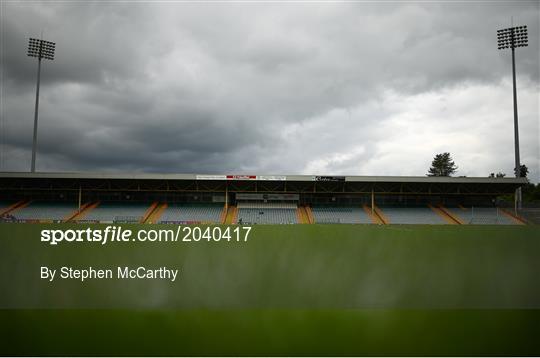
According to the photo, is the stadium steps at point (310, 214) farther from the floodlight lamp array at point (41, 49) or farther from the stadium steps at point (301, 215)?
the floodlight lamp array at point (41, 49)

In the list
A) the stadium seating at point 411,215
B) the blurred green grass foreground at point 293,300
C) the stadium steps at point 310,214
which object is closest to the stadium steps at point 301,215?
the stadium steps at point 310,214

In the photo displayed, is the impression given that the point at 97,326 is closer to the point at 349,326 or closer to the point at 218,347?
the point at 218,347

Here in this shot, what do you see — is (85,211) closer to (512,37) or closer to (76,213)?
(76,213)

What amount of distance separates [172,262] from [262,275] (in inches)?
54.5

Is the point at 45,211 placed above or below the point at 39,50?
below

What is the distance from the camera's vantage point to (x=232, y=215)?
33.8 metres

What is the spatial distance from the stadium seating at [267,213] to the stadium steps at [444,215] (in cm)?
1493

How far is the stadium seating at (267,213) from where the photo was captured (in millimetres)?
32969

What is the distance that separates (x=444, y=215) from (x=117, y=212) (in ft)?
109

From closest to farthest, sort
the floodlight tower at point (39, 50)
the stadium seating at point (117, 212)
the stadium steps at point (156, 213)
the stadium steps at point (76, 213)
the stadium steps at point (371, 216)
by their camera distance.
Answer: the stadium steps at point (76, 213) < the stadium seating at point (117, 212) < the stadium steps at point (156, 213) < the stadium steps at point (371, 216) < the floodlight tower at point (39, 50)

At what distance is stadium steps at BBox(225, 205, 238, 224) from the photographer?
108 feet

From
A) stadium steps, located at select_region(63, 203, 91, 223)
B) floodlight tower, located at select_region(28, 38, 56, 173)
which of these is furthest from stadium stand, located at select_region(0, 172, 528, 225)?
floodlight tower, located at select_region(28, 38, 56, 173)

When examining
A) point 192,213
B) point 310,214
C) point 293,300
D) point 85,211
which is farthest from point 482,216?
point 85,211

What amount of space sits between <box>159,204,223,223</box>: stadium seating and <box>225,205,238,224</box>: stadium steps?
0.84 meters
